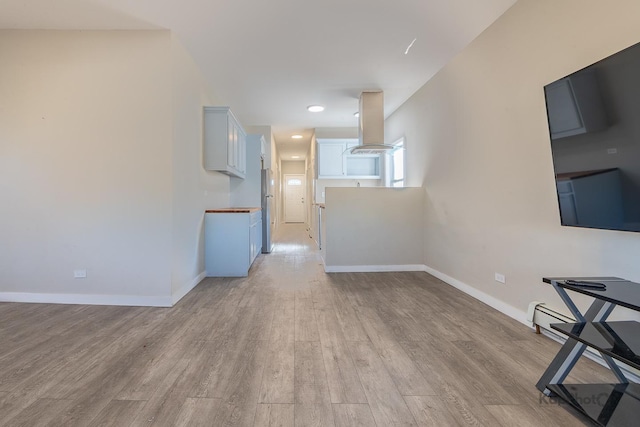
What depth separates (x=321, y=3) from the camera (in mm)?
Answer: 2367

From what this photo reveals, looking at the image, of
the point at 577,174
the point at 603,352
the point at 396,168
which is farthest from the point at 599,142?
the point at 396,168

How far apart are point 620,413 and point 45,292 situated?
4348 millimetres

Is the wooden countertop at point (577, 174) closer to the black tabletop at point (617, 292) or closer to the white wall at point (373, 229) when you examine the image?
the black tabletop at point (617, 292)

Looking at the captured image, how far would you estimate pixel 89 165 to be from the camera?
2760mm

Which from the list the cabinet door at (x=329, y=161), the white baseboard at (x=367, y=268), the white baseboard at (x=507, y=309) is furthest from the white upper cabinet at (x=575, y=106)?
the cabinet door at (x=329, y=161)

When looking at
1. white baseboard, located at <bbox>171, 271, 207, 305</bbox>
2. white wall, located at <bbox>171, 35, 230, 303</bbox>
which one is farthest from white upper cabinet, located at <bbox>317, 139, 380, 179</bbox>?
white baseboard, located at <bbox>171, 271, 207, 305</bbox>

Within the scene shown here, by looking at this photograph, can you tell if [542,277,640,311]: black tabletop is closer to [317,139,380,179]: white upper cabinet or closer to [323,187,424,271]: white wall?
[323,187,424,271]: white wall

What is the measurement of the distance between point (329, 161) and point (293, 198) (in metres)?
6.80

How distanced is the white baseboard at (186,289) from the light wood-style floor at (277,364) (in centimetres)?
9

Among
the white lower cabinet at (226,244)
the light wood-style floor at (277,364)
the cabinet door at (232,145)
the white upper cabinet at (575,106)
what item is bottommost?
the light wood-style floor at (277,364)

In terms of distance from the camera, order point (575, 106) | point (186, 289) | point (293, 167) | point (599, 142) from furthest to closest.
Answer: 1. point (293, 167)
2. point (186, 289)
3. point (575, 106)
4. point (599, 142)

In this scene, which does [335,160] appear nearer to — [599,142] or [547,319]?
[547,319]

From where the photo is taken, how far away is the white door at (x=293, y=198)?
12977 mm

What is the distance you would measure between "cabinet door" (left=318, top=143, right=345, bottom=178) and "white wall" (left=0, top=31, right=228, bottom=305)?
3821mm
